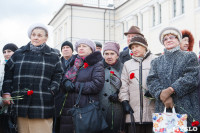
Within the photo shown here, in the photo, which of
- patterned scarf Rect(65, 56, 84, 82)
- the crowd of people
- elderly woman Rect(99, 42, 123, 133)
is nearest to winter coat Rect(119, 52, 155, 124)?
the crowd of people

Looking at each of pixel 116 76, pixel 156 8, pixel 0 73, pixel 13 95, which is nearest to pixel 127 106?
pixel 116 76

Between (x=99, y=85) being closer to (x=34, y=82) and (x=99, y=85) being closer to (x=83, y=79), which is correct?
(x=83, y=79)

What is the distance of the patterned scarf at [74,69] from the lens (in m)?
4.38

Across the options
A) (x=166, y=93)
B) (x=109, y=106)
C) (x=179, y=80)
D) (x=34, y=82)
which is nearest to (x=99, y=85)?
(x=109, y=106)

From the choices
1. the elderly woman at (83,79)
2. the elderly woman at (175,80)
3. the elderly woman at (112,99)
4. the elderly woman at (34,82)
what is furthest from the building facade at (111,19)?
the elderly woman at (34,82)

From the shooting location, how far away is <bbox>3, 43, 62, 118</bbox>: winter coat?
12.8ft

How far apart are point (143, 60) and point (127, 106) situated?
783 mm

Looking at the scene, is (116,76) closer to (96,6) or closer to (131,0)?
(131,0)

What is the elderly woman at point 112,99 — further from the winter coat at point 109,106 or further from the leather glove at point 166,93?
the leather glove at point 166,93

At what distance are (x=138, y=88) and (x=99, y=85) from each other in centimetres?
59

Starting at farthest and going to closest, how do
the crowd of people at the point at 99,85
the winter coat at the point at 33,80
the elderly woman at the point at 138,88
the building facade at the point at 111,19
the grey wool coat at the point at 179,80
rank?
the building facade at the point at 111,19 → the elderly woman at the point at 138,88 → the winter coat at the point at 33,80 → the crowd of people at the point at 99,85 → the grey wool coat at the point at 179,80

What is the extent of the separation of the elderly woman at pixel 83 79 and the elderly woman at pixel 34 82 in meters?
0.26

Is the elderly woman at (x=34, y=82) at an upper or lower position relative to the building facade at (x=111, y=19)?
lower

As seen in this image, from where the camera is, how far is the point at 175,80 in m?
3.66
